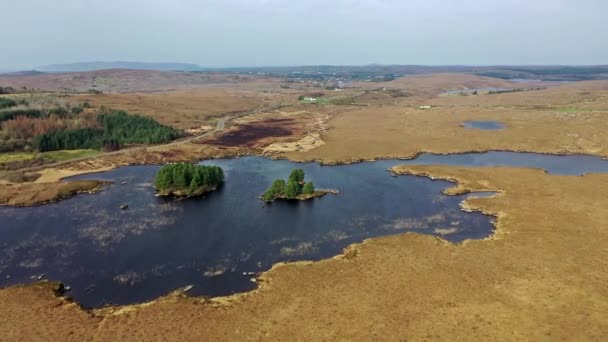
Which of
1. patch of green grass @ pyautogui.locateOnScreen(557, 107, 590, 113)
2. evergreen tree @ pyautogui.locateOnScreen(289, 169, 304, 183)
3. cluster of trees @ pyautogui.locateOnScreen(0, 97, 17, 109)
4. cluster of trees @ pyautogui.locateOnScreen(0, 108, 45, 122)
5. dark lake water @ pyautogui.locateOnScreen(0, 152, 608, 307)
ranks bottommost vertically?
dark lake water @ pyautogui.locateOnScreen(0, 152, 608, 307)

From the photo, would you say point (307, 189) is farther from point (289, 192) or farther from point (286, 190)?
point (286, 190)

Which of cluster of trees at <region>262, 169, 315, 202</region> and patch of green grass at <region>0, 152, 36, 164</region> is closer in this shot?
cluster of trees at <region>262, 169, 315, 202</region>

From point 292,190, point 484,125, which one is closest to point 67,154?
point 292,190

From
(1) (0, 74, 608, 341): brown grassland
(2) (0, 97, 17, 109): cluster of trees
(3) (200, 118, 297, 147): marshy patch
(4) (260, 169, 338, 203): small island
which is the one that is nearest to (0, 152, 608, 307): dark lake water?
(4) (260, 169, 338, 203): small island

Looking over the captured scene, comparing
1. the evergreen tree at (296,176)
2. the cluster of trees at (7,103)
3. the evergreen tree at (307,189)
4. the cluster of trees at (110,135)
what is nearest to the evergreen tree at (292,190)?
the evergreen tree at (307,189)

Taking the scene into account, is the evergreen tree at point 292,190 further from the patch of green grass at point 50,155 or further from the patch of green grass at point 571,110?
the patch of green grass at point 571,110

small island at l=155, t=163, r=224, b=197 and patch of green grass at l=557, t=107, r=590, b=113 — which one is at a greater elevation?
patch of green grass at l=557, t=107, r=590, b=113

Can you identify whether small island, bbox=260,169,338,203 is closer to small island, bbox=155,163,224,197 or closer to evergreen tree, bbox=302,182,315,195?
evergreen tree, bbox=302,182,315,195

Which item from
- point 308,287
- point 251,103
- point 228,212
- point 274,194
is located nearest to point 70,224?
point 228,212
